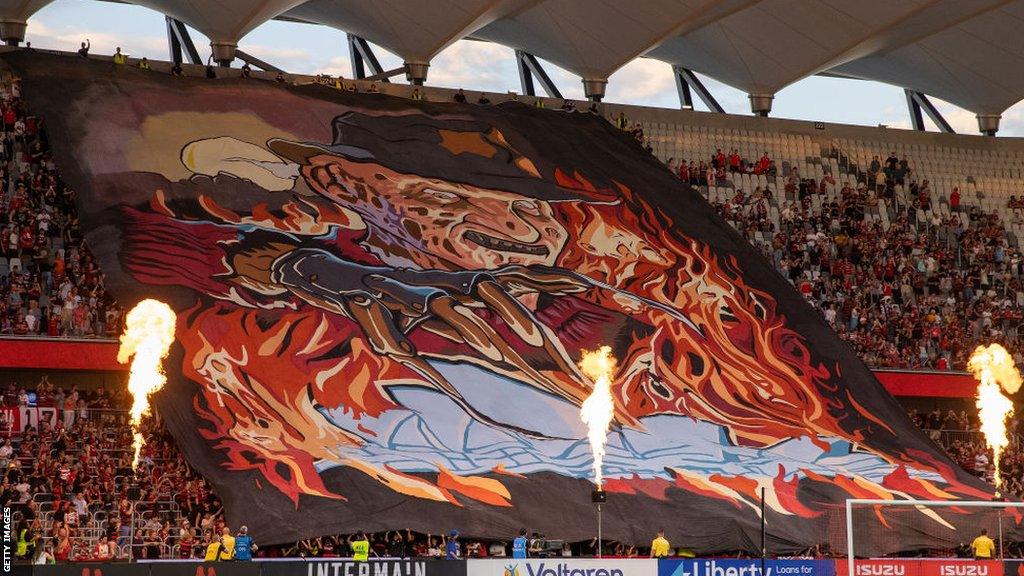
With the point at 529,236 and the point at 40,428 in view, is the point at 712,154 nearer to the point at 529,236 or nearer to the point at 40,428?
the point at 529,236

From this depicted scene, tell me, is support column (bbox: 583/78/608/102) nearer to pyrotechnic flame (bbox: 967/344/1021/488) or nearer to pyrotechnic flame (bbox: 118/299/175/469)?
pyrotechnic flame (bbox: 967/344/1021/488)

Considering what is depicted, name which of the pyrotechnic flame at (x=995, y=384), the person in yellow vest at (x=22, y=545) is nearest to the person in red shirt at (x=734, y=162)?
the pyrotechnic flame at (x=995, y=384)

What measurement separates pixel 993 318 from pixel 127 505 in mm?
30075

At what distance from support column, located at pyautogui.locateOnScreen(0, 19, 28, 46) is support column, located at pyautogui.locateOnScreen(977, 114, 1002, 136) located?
118 ft

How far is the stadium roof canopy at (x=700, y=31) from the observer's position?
164 ft

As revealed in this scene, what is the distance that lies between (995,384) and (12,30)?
104 feet

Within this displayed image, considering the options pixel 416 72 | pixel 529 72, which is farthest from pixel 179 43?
pixel 529 72

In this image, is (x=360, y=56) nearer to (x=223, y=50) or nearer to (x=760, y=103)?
(x=223, y=50)

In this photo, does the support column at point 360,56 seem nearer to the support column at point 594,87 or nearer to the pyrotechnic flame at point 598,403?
the support column at point 594,87

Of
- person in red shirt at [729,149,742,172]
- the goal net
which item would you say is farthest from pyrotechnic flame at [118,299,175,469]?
person in red shirt at [729,149,742,172]

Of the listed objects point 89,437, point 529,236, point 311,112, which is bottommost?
point 89,437

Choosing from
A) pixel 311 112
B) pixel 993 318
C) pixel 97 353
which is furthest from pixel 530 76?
pixel 97 353

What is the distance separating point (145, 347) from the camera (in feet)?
116

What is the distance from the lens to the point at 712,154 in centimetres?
5422
